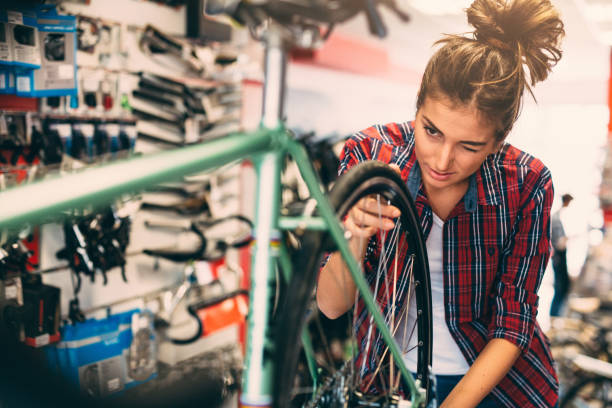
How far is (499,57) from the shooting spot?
81cm

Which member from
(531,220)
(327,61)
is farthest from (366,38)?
(531,220)

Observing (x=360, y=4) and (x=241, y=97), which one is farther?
(x=241, y=97)

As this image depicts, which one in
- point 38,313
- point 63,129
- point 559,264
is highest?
point 63,129

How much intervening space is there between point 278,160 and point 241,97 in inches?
88.0

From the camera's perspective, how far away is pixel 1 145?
166 centimetres

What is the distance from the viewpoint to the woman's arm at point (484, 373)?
0.91 metres

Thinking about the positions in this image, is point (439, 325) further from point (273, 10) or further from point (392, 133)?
point (273, 10)

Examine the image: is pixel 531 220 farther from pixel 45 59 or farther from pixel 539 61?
pixel 45 59

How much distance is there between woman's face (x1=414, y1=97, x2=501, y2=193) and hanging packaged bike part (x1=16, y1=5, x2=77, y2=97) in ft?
4.37

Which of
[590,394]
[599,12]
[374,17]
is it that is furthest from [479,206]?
[599,12]

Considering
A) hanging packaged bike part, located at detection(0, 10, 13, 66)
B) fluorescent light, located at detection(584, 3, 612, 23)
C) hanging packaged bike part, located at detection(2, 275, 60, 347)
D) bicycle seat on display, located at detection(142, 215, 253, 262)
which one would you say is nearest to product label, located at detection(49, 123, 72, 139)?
hanging packaged bike part, located at detection(0, 10, 13, 66)

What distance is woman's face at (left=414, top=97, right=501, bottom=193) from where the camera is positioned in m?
0.82

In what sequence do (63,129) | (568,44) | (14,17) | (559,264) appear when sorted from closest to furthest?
(14,17), (63,129), (559,264), (568,44)

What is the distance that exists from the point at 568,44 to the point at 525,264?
3469 mm
